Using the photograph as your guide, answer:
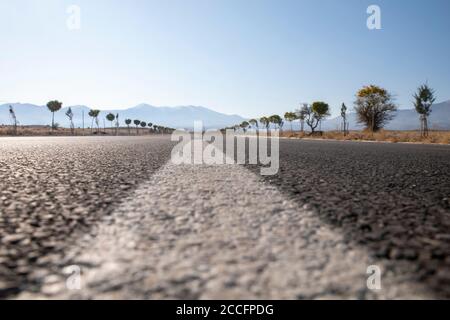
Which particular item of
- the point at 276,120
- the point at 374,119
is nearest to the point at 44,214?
the point at 374,119

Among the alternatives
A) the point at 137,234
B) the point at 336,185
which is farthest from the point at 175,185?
the point at 137,234

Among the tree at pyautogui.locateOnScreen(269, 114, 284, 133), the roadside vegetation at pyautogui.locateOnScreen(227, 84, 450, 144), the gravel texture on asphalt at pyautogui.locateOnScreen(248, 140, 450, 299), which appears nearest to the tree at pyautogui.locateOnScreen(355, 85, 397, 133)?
the roadside vegetation at pyautogui.locateOnScreen(227, 84, 450, 144)

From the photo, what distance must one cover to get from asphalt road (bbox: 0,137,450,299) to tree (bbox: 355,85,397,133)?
55.1 m

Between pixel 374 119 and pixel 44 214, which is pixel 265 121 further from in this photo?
pixel 44 214

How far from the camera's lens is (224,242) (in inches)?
91.8

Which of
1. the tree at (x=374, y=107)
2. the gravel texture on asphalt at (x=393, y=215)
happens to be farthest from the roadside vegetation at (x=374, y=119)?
the gravel texture on asphalt at (x=393, y=215)

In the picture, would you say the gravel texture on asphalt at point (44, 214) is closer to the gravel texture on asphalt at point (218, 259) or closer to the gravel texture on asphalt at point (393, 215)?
the gravel texture on asphalt at point (218, 259)

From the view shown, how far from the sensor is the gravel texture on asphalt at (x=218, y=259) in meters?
1.59

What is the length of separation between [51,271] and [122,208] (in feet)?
5.49

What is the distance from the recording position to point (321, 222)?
2.90 m

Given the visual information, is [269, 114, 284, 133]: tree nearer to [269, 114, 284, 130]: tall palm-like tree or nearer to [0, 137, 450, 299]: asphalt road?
[269, 114, 284, 130]: tall palm-like tree

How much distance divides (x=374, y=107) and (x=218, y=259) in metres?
59.6
